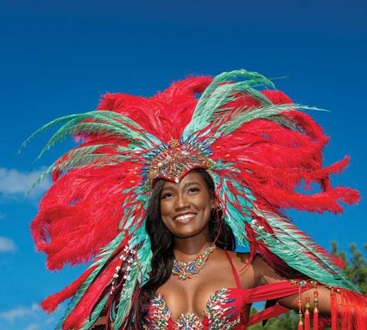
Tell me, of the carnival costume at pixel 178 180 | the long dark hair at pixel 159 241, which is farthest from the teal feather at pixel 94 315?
the long dark hair at pixel 159 241

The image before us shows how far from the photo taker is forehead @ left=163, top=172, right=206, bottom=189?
5.11 meters

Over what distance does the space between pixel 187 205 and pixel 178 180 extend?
17 centimetres

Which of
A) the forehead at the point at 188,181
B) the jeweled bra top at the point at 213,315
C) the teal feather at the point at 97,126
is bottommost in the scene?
the jeweled bra top at the point at 213,315

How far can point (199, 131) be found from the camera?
17.3ft

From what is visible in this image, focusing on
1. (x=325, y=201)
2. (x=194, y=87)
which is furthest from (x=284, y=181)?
(x=194, y=87)

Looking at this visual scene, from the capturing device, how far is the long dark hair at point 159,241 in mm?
5180

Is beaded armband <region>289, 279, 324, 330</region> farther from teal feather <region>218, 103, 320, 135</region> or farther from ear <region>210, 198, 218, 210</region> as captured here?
teal feather <region>218, 103, 320, 135</region>

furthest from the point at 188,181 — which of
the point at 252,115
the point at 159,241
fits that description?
the point at 252,115

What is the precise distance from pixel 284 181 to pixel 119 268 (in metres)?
1.21

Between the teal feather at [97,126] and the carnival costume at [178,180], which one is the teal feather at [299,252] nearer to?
the carnival costume at [178,180]

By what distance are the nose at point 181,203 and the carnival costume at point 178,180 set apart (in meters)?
0.13

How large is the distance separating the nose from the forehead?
74 mm

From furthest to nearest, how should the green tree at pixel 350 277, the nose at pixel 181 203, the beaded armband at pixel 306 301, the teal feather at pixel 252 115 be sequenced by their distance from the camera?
the green tree at pixel 350 277 < the teal feather at pixel 252 115 < the nose at pixel 181 203 < the beaded armband at pixel 306 301

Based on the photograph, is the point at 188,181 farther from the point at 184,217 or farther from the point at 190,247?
the point at 190,247
